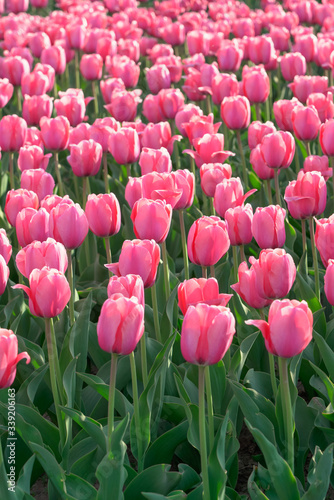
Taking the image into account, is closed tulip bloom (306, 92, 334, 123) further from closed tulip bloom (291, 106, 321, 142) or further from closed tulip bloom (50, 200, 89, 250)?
closed tulip bloom (50, 200, 89, 250)

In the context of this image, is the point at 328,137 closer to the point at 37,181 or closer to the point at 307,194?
the point at 307,194

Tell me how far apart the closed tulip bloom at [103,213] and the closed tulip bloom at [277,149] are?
737 millimetres

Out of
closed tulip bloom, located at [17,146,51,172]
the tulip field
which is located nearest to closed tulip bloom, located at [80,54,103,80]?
the tulip field

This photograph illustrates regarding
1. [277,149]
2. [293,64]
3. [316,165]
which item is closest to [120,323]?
[277,149]

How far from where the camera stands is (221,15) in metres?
6.78

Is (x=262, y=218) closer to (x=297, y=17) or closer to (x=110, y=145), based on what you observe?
(x=110, y=145)

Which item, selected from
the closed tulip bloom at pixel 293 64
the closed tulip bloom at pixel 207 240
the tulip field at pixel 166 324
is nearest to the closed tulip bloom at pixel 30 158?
the tulip field at pixel 166 324

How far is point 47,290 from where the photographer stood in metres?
1.80

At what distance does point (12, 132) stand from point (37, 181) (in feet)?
2.02

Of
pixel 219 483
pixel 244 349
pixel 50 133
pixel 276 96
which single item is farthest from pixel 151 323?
pixel 276 96

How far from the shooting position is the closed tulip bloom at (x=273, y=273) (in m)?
1.86

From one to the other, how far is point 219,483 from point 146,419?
31cm

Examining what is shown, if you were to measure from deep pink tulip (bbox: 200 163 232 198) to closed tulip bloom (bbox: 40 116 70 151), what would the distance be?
0.80 m

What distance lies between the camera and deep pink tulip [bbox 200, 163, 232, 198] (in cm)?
262
